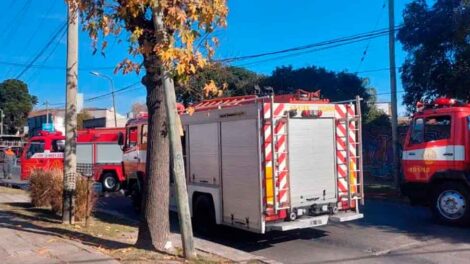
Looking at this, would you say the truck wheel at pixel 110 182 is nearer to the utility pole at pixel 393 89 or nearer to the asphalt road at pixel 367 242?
the asphalt road at pixel 367 242

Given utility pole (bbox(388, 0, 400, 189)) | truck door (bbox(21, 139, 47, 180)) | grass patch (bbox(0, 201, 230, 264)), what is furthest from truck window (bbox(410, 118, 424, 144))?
truck door (bbox(21, 139, 47, 180))

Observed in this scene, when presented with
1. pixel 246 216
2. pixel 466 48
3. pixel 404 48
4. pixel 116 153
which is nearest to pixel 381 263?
pixel 246 216

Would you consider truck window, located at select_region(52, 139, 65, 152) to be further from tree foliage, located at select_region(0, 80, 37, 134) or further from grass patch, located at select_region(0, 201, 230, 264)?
tree foliage, located at select_region(0, 80, 37, 134)

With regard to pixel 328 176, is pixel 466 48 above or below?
above

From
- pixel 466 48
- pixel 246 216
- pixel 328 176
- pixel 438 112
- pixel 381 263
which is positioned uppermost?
pixel 466 48

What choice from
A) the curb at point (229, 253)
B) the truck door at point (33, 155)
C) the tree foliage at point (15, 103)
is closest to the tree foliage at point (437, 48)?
the curb at point (229, 253)

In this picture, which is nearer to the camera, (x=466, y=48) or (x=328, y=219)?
(x=328, y=219)

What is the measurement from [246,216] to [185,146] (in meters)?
2.60

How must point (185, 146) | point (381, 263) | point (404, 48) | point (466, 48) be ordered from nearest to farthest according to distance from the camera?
point (381, 263)
point (185, 146)
point (466, 48)
point (404, 48)

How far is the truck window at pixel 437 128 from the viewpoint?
1127cm

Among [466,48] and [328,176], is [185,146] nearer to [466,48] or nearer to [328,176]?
[328,176]

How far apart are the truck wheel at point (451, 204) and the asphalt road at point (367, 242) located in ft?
0.89

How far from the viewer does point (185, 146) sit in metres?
11.3

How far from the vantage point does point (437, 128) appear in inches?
453
